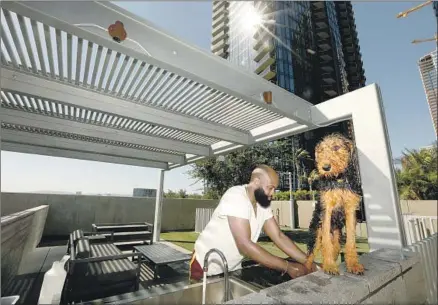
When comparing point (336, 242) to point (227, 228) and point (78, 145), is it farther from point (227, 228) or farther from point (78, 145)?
point (78, 145)

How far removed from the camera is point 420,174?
1.96m

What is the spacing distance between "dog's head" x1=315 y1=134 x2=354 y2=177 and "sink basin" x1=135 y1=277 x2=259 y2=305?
1222 mm

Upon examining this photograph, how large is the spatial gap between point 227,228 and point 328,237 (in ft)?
3.45

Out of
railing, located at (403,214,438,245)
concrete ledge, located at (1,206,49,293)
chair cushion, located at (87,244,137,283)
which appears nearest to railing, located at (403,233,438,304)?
railing, located at (403,214,438,245)

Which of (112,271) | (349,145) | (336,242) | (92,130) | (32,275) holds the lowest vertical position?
(32,275)

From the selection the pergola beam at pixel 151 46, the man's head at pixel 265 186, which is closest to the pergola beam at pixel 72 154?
the pergola beam at pixel 151 46

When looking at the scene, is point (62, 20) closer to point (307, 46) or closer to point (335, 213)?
point (335, 213)

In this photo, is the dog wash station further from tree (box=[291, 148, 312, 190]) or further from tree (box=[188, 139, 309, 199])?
tree (box=[188, 139, 309, 199])

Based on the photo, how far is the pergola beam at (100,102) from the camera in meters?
2.75

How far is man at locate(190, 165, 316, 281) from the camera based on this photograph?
2.04 meters

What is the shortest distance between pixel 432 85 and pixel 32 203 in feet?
37.6

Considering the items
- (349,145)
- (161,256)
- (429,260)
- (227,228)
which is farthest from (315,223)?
(161,256)

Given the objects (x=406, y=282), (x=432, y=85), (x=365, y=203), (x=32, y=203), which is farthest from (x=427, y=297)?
(x=32, y=203)

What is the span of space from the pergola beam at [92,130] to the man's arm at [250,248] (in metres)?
4.28
